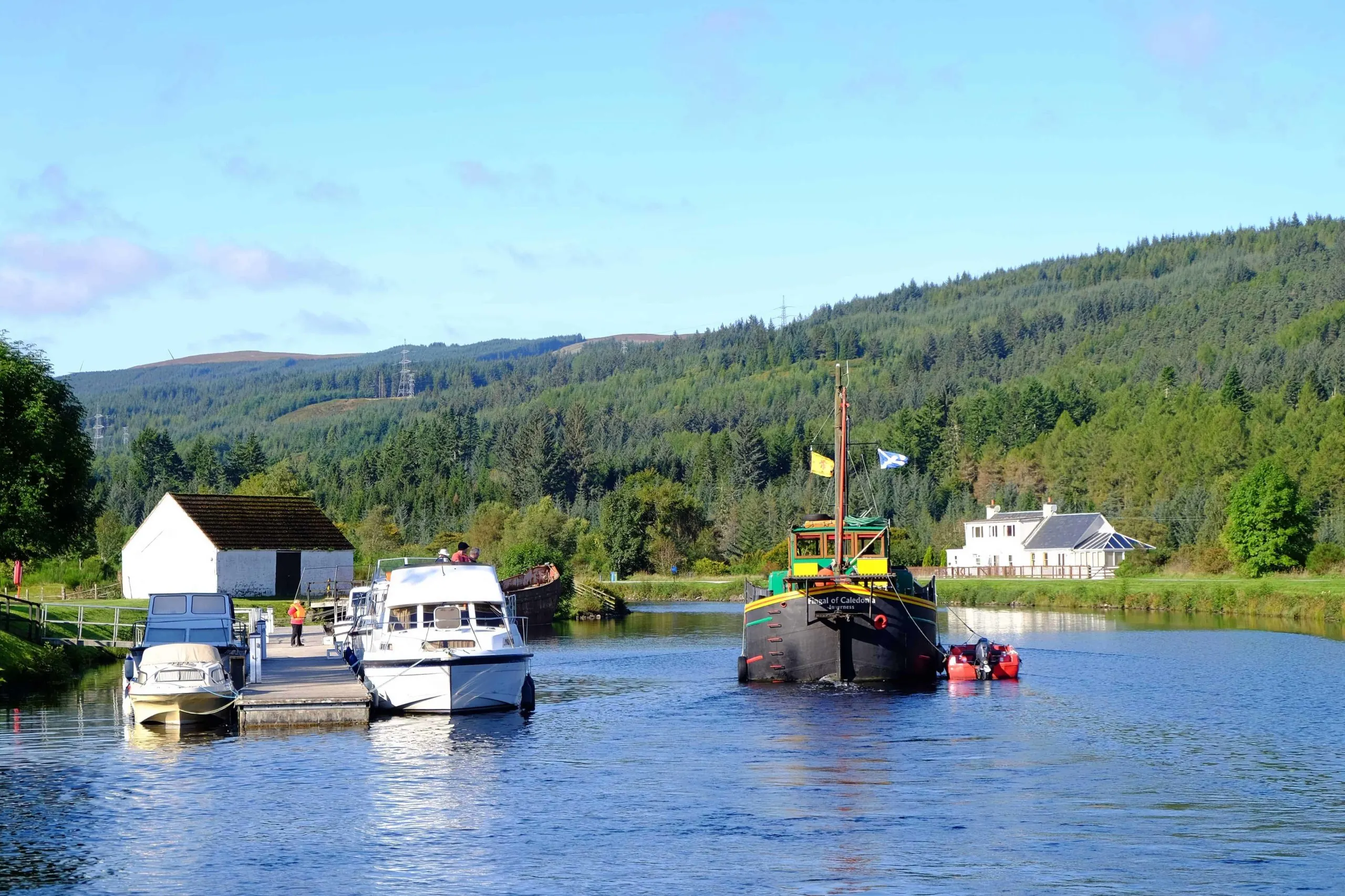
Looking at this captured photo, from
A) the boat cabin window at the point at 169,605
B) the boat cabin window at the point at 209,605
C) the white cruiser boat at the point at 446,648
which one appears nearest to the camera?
the white cruiser boat at the point at 446,648

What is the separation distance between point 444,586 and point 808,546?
49.0ft

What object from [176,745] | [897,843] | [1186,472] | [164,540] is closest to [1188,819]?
[897,843]

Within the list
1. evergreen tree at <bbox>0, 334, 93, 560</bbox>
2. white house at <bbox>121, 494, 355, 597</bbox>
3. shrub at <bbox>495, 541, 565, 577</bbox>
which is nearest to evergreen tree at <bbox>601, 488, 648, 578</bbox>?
shrub at <bbox>495, 541, 565, 577</bbox>

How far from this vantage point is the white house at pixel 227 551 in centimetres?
7838

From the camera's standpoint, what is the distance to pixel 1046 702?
42188 millimetres

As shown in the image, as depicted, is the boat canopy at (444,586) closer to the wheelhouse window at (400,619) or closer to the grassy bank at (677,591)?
the wheelhouse window at (400,619)

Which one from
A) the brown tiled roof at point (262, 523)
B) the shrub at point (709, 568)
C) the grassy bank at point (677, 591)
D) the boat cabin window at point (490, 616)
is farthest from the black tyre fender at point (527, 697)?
the shrub at point (709, 568)

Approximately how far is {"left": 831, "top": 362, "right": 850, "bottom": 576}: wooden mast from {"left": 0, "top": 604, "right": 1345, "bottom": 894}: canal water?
4.43 meters

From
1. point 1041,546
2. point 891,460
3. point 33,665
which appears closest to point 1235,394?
point 1041,546

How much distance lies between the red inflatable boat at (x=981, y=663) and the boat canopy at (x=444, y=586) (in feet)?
52.3

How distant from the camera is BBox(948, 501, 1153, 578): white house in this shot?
13050 centimetres

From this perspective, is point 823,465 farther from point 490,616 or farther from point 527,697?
point 490,616

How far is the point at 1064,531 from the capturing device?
451ft

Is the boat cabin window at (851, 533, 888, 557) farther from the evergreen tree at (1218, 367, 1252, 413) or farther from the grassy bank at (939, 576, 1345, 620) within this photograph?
the evergreen tree at (1218, 367, 1252, 413)
